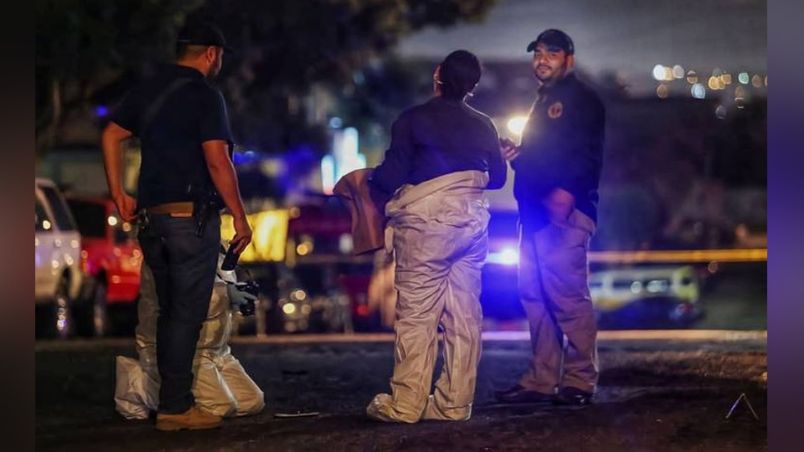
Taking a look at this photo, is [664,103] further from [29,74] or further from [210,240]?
[29,74]

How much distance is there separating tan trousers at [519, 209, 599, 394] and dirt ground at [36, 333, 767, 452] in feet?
0.68

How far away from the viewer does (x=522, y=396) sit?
22.7ft

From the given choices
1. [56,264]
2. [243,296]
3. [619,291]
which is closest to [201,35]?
[243,296]

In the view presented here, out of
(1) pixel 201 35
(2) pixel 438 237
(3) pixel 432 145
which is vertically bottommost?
(2) pixel 438 237

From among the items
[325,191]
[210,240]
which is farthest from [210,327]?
[325,191]

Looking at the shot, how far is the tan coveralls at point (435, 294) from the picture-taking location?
6289mm

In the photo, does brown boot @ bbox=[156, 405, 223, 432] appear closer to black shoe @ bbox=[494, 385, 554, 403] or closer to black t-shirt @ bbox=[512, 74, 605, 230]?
black shoe @ bbox=[494, 385, 554, 403]

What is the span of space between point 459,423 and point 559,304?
85 cm

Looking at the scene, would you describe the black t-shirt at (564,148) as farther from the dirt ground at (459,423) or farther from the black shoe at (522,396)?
the dirt ground at (459,423)

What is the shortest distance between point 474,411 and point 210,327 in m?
1.35

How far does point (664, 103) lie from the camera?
7832 mm

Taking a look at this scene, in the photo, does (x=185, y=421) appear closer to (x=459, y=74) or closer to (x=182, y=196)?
(x=182, y=196)

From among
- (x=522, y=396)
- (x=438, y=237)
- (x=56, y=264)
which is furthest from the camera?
(x=56, y=264)

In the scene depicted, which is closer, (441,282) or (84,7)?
(441,282)
